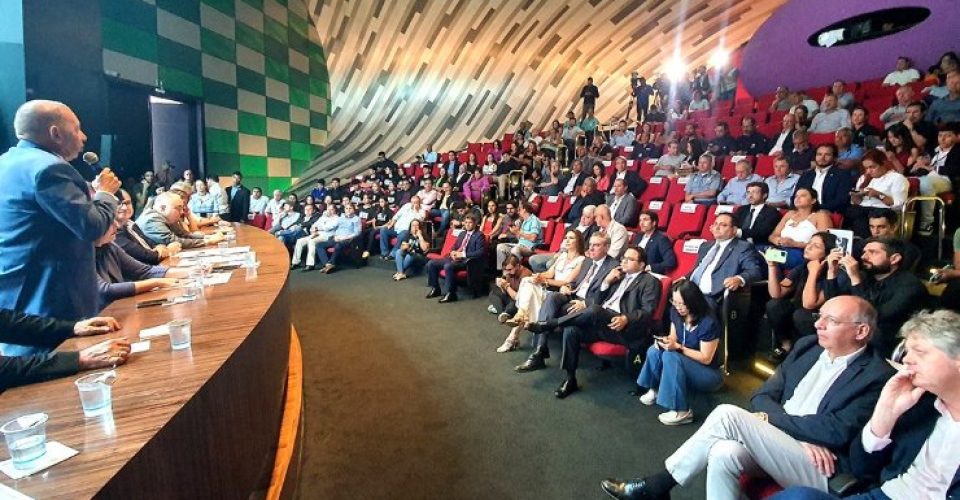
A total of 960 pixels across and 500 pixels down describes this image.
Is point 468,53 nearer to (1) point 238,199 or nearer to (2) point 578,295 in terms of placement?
(1) point 238,199

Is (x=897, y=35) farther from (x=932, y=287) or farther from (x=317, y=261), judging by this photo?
(x=317, y=261)

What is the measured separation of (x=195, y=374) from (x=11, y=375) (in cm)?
36

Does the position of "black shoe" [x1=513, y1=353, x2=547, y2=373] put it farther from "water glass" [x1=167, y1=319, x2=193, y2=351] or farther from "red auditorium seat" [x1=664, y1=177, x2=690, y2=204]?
"red auditorium seat" [x1=664, y1=177, x2=690, y2=204]

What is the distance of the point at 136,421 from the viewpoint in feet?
2.83

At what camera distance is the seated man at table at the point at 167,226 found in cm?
317

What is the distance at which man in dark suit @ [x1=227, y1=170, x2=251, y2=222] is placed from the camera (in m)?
7.86

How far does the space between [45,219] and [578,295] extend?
9.20 feet

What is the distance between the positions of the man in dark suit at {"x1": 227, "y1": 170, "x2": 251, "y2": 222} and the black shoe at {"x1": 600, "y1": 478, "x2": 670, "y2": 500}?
7.75m

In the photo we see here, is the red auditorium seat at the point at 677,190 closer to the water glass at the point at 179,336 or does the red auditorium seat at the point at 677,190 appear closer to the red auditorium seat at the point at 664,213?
the red auditorium seat at the point at 664,213

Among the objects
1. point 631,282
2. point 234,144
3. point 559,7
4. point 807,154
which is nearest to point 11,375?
point 631,282

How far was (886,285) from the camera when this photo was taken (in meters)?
2.40

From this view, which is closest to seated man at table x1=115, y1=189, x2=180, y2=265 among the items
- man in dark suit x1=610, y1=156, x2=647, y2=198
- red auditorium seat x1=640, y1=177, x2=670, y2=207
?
man in dark suit x1=610, y1=156, x2=647, y2=198

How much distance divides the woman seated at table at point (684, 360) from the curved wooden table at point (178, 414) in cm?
182

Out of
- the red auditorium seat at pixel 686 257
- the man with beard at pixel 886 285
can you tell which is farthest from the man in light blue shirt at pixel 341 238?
the man with beard at pixel 886 285
